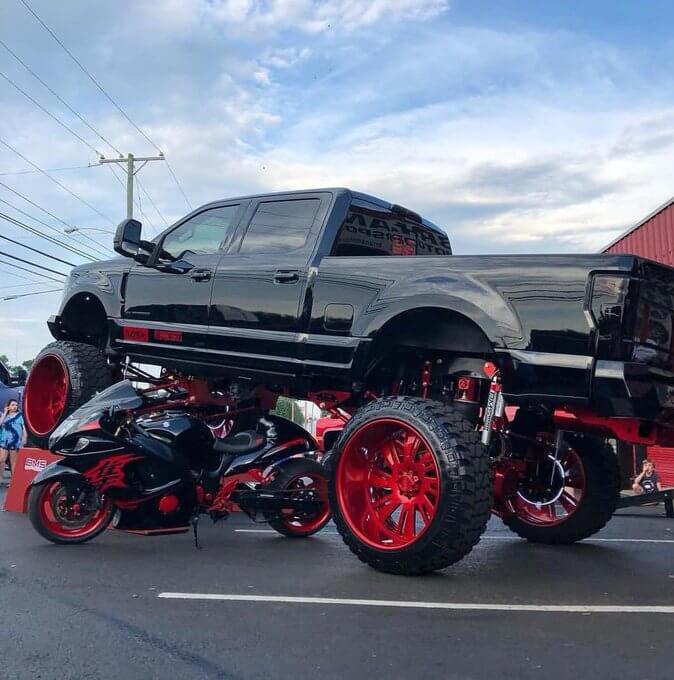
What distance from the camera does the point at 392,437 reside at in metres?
5.03

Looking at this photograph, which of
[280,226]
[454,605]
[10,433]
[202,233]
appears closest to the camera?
[454,605]

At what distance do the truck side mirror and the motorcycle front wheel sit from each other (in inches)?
74.6

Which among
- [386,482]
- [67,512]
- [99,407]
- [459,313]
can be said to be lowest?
[67,512]

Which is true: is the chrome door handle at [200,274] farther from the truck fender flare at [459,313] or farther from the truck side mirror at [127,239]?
the truck fender flare at [459,313]

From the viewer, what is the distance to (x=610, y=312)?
168 inches

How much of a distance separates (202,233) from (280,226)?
91 cm

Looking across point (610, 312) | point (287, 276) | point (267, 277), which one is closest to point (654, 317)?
point (610, 312)

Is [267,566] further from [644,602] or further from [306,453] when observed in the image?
[644,602]

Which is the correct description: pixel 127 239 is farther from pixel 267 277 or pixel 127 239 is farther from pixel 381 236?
pixel 381 236

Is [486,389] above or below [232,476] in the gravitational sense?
above

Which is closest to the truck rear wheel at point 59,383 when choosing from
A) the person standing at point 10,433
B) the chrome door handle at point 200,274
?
the chrome door handle at point 200,274

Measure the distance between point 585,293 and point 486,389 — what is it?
3.88ft

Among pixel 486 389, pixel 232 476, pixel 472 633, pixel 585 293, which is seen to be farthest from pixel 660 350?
pixel 232 476

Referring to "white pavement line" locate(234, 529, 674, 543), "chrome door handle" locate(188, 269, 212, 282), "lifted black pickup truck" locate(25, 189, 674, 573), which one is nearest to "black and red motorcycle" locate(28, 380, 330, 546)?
"lifted black pickup truck" locate(25, 189, 674, 573)
